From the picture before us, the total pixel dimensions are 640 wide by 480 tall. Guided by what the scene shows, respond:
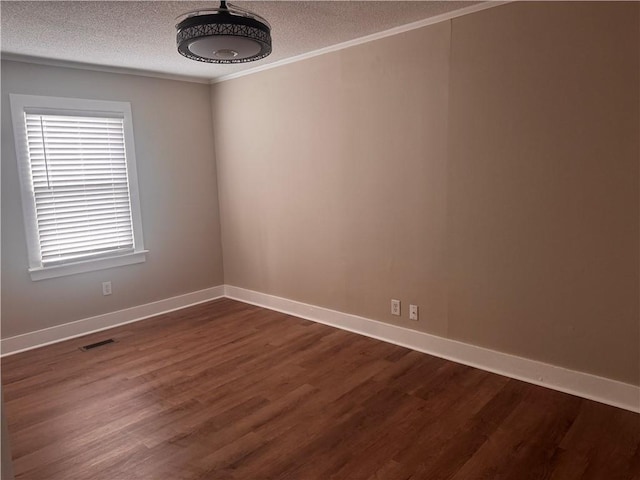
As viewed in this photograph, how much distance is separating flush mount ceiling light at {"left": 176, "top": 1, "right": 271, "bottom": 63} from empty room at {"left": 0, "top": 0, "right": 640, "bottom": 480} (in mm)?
19

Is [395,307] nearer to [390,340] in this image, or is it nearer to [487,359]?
[390,340]

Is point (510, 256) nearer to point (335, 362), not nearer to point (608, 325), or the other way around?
point (608, 325)

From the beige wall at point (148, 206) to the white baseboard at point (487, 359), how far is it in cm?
124

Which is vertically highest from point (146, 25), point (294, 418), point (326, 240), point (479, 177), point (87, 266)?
point (146, 25)

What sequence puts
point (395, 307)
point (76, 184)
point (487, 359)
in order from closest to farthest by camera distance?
point (487, 359) < point (395, 307) < point (76, 184)

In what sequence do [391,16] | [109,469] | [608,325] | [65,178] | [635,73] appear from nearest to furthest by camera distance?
[109,469]
[635,73]
[608,325]
[391,16]
[65,178]

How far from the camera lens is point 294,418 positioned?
8.35 feet

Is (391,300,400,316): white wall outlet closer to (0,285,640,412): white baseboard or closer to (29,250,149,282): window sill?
(0,285,640,412): white baseboard

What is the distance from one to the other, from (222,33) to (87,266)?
2.78 meters

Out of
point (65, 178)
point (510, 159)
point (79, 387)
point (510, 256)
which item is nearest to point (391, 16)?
point (510, 159)

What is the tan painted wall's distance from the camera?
2.45 m

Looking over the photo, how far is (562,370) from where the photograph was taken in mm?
2738

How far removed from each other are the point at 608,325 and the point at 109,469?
2.81 m

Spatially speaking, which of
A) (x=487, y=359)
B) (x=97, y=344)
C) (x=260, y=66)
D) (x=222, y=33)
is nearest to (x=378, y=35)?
(x=260, y=66)
